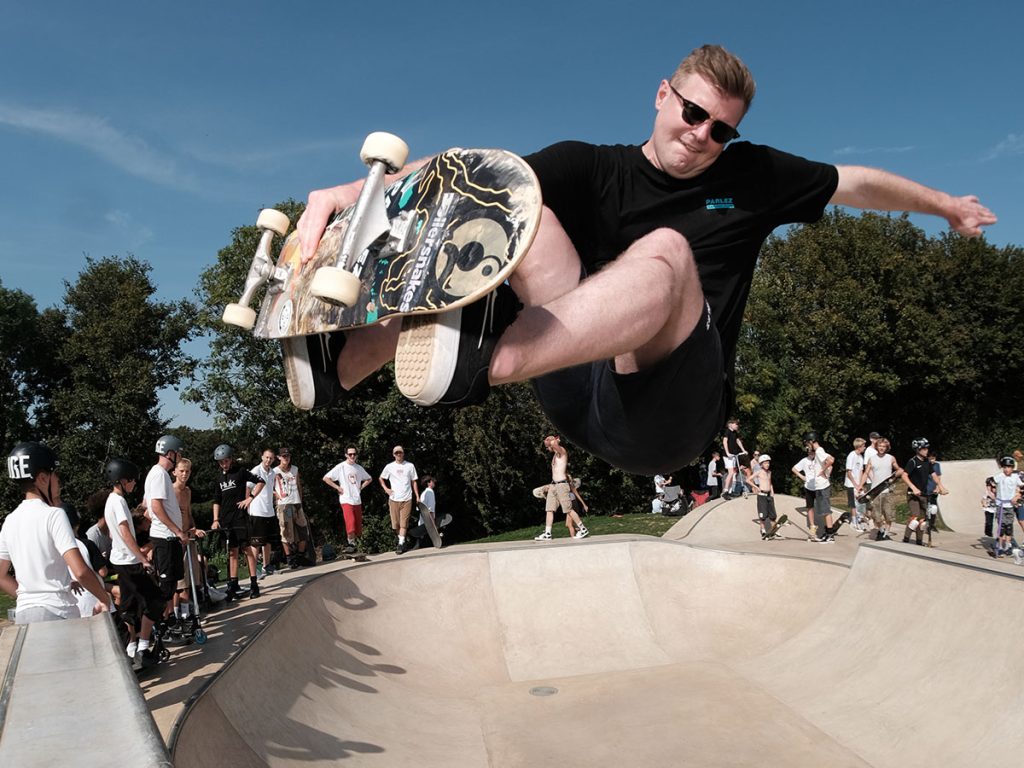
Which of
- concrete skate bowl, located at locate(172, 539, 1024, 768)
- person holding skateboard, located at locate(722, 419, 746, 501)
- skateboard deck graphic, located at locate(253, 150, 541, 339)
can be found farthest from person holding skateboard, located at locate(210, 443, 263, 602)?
person holding skateboard, located at locate(722, 419, 746, 501)

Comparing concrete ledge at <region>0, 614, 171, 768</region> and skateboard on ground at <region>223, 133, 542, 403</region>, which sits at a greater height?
skateboard on ground at <region>223, 133, 542, 403</region>

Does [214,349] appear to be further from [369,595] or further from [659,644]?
[659,644]

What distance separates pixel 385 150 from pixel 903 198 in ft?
7.64

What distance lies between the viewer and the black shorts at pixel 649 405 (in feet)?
9.14

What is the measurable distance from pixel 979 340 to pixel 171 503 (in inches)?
1569

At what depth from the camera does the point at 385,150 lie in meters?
2.37

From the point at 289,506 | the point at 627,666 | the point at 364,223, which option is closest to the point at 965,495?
the point at 627,666

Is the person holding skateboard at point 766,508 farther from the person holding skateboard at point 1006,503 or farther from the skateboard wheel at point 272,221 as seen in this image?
the skateboard wheel at point 272,221

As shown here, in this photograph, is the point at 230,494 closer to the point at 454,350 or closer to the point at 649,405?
the point at 649,405

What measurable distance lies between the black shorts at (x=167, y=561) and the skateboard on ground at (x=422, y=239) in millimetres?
5582

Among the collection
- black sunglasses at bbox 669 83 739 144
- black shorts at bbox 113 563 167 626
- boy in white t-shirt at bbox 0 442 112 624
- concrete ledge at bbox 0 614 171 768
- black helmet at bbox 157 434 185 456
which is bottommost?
Answer: black shorts at bbox 113 563 167 626

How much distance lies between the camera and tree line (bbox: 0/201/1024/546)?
2684 cm

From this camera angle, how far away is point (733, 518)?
605 inches

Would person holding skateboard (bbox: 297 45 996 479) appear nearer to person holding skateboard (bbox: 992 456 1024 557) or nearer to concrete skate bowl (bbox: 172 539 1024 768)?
concrete skate bowl (bbox: 172 539 1024 768)
